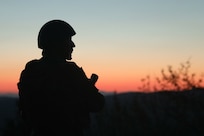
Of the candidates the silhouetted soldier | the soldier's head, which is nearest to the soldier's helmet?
the soldier's head

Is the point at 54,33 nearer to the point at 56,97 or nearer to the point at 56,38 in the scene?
the point at 56,38

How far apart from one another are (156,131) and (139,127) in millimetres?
640

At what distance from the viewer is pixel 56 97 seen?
4.14 meters

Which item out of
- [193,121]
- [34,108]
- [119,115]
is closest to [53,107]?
[34,108]

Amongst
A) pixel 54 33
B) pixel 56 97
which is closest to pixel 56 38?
pixel 54 33

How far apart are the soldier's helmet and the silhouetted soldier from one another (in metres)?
0.16

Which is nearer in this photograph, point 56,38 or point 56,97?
point 56,97

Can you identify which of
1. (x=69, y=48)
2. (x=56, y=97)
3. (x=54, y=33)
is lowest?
(x=56, y=97)

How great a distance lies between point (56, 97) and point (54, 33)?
632 millimetres

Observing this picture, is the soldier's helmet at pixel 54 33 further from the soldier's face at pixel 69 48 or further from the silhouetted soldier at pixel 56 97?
the silhouetted soldier at pixel 56 97

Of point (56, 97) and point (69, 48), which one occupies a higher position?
point (69, 48)

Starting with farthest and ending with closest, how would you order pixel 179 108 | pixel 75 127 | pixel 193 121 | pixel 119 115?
pixel 119 115 → pixel 193 121 → pixel 179 108 → pixel 75 127

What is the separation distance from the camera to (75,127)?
412 centimetres

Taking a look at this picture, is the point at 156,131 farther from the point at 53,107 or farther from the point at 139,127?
the point at 53,107
